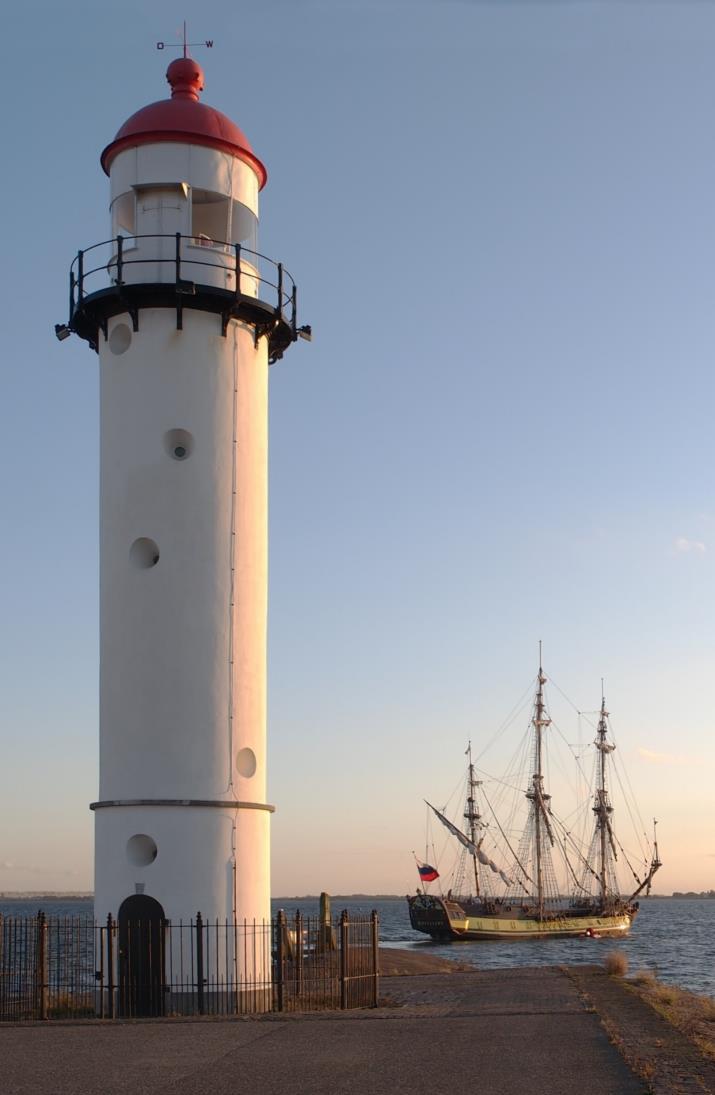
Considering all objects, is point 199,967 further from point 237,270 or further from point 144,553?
point 237,270

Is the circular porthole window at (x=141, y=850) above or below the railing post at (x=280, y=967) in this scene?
above

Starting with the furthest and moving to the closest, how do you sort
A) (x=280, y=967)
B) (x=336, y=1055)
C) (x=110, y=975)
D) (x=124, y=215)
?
(x=124, y=215)
(x=280, y=967)
(x=110, y=975)
(x=336, y=1055)

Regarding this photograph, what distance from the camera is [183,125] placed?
24781mm

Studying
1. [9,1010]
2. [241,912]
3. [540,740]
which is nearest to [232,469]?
[241,912]

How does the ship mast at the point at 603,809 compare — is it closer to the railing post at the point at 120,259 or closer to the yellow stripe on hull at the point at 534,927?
the yellow stripe on hull at the point at 534,927

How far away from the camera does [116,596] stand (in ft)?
78.4

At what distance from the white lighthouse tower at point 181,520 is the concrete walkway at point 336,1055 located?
355 centimetres

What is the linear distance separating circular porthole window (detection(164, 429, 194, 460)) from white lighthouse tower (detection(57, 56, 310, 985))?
0.03 meters

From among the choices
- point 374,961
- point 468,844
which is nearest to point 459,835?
point 468,844

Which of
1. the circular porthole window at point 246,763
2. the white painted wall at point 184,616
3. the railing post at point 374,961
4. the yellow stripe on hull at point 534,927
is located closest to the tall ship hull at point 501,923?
the yellow stripe on hull at point 534,927

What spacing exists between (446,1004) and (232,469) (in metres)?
10.7

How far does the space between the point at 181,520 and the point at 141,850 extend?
602cm

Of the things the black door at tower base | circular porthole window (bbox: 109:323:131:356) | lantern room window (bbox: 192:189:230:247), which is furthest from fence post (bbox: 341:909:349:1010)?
lantern room window (bbox: 192:189:230:247)

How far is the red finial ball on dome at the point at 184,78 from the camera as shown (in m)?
25.8
